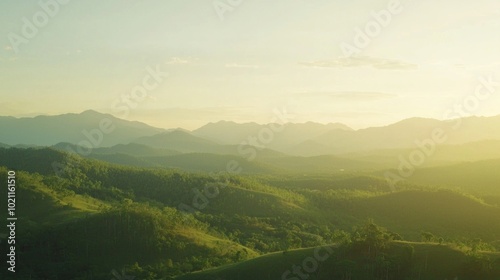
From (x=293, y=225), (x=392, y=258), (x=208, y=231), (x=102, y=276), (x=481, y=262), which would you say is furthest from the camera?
(x=293, y=225)

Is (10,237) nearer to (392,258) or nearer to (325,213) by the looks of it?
(392,258)

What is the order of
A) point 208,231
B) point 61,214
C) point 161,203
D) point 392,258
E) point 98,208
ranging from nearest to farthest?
1. point 392,258
2. point 61,214
3. point 208,231
4. point 98,208
5. point 161,203

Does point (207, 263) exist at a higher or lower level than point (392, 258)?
lower

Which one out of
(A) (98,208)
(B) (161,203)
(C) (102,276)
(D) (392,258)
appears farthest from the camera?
(B) (161,203)

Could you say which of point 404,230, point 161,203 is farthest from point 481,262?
point 161,203

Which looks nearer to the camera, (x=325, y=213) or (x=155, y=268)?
(x=155, y=268)

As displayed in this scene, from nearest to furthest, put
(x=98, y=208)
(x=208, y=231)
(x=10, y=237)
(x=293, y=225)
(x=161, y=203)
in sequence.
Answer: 1. (x=10, y=237)
2. (x=208, y=231)
3. (x=98, y=208)
4. (x=293, y=225)
5. (x=161, y=203)

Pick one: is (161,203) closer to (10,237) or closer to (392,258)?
(10,237)

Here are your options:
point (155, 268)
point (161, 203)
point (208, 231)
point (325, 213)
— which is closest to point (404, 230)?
point (325, 213)

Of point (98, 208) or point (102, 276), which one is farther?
point (98, 208)
